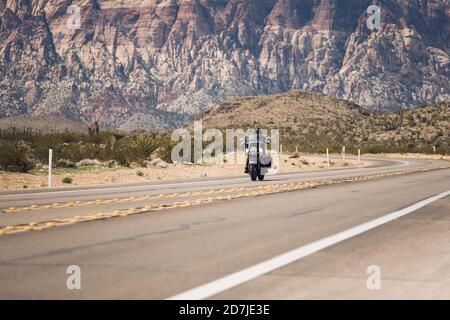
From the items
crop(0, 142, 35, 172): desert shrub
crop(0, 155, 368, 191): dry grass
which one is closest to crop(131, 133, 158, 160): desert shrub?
crop(0, 155, 368, 191): dry grass

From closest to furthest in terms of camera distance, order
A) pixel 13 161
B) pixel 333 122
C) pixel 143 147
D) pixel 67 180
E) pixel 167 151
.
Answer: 1. pixel 67 180
2. pixel 13 161
3. pixel 143 147
4. pixel 167 151
5. pixel 333 122

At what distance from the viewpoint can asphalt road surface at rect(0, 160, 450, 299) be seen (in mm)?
6565

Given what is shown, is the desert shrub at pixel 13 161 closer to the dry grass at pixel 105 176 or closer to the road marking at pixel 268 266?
the dry grass at pixel 105 176

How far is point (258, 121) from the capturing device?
153 m

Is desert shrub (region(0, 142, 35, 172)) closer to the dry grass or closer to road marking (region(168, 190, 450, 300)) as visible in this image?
the dry grass

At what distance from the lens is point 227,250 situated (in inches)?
344

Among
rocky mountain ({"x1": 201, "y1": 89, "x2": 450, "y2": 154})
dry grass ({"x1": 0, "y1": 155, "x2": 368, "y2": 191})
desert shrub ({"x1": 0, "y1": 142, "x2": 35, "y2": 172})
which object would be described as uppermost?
rocky mountain ({"x1": 201, "y1": 89, "x2": 450, "y2": 154})

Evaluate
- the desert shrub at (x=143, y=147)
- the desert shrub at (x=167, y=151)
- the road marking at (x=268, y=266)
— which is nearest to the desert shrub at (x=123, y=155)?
the desert shrub at (x=143, y=147)

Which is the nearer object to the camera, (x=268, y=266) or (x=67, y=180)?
(x=268, y=266)

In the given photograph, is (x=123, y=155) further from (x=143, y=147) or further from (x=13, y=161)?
(x=13, y=161)

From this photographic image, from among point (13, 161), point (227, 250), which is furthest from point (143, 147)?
point (227, 250)

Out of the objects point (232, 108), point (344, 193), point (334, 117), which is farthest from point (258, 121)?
point (344, 193)

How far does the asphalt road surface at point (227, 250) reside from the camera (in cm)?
656

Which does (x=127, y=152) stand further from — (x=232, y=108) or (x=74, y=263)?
(x=232, y=108)
